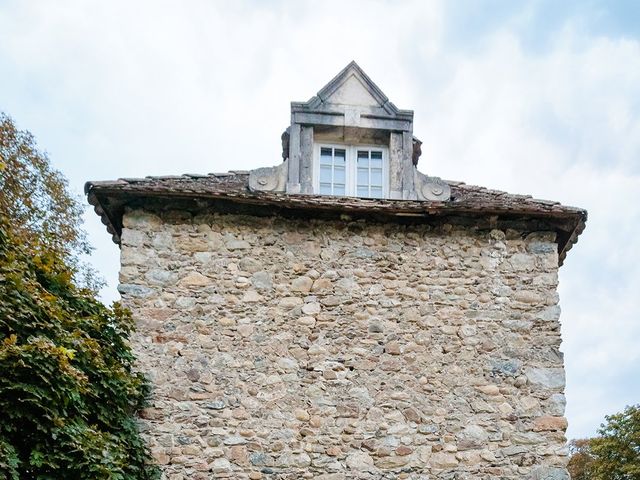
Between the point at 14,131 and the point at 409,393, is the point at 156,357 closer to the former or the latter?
the point at 409,393

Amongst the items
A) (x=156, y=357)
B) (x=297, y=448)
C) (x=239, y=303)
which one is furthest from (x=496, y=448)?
(x=156, y=357)

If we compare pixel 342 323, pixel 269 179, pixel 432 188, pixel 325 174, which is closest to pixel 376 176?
pixel 325 174

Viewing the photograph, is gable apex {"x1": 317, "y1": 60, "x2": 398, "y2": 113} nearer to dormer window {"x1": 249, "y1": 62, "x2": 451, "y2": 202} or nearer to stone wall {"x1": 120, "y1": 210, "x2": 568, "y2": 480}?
dormer window {"x1": 249, "y1": 62, "x2": 451, "y2": 202}

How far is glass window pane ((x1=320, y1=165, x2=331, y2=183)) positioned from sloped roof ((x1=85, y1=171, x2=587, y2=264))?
2.55 ft

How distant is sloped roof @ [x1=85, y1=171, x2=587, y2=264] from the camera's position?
8734 millimetres

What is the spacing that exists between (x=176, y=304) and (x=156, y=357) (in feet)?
2.26

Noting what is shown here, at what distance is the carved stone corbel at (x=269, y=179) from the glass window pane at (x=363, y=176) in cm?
106

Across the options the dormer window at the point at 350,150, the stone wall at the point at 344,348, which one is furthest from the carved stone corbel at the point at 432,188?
the stone wall at the point at 344,348

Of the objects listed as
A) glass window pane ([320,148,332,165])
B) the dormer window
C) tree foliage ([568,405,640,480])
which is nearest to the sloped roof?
the dormer window

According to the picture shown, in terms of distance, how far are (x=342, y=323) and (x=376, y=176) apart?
2347 millimetres

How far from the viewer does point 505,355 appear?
28.1ft

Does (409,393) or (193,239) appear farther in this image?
(193,239)

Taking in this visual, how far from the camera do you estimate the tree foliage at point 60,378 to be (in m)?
6.01

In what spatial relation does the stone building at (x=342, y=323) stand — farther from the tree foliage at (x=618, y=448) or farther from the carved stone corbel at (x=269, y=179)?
the tree foliage at (x=618, y=448)
